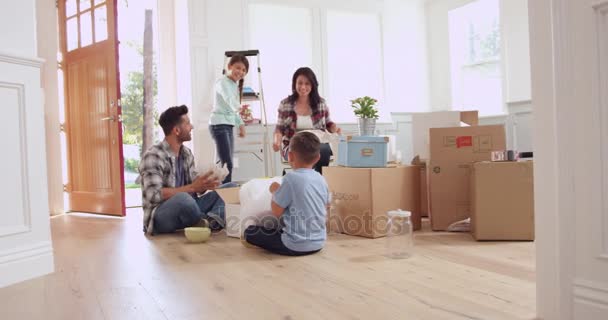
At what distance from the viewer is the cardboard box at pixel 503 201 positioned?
2.70 metres

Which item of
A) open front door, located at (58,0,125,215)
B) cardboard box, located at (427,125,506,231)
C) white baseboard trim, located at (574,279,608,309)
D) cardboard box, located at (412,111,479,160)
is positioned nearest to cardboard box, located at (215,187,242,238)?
cardboard box, located at (427,125,506,231)

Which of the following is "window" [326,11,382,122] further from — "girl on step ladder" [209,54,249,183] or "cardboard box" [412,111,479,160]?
"cardboard box" [412,111,479,160]

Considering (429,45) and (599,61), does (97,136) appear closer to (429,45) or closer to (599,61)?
(429,45)

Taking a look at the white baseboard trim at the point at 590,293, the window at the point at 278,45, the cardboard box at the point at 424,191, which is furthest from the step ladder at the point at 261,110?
the white baseboard trim at the point at 590,293

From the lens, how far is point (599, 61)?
1312 millimetres

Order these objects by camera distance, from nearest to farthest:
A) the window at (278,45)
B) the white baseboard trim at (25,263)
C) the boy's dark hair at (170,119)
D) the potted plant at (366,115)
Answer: the white baseboard trim at (25,263)
the potted plant at (366,115)
the boy's dark hair at (170,119)
the window at (278,45)

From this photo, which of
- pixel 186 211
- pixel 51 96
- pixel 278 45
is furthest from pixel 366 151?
pixel 51 96

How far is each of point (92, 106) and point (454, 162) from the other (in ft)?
11.5

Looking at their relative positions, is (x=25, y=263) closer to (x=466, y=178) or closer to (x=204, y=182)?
(x=204, y=182)

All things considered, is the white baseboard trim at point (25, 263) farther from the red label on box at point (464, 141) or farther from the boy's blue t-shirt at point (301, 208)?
the red label on box at point (464, 141)

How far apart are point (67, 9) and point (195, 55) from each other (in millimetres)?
1335

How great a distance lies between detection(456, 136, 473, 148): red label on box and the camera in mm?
3123

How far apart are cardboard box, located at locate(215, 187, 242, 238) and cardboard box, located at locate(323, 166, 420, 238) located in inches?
23.9

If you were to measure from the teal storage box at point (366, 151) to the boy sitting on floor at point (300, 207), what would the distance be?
57 cm
